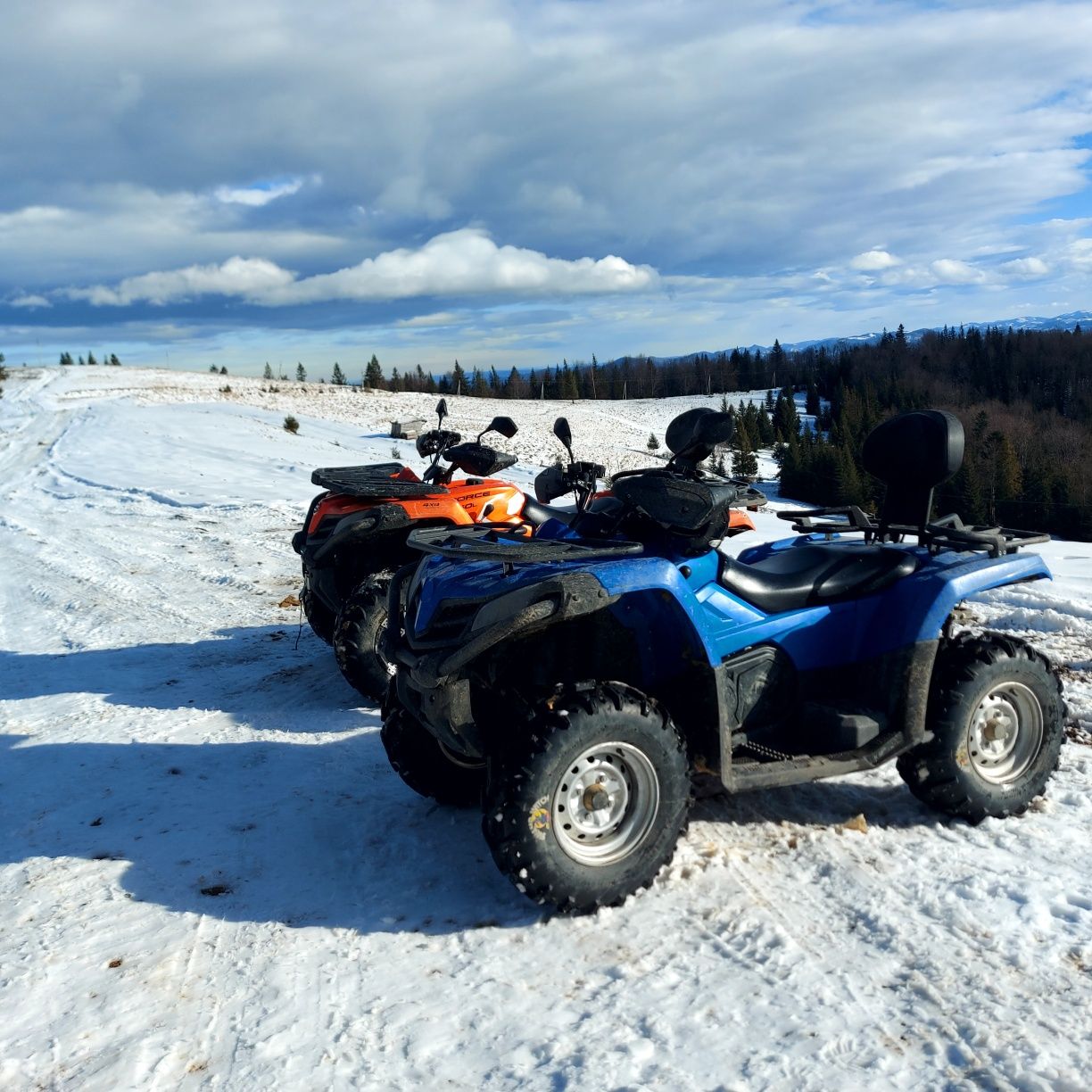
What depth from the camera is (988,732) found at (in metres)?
3.92

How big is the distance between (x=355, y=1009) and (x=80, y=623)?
6406mm

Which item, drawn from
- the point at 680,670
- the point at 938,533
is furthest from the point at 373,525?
the point at 938,533

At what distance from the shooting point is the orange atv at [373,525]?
18.1 ft

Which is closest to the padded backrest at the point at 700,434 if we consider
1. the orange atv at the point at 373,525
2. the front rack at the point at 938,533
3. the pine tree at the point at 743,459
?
the front rack at the point at 938,533

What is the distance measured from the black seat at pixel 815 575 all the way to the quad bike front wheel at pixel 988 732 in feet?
1.48

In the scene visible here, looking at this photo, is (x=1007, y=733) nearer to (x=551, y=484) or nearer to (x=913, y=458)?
(x=913, y=458)

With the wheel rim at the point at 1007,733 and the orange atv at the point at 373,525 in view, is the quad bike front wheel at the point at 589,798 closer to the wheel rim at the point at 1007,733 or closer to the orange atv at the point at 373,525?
the wheel rim at the point at 1007,733

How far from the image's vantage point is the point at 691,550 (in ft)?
11.5

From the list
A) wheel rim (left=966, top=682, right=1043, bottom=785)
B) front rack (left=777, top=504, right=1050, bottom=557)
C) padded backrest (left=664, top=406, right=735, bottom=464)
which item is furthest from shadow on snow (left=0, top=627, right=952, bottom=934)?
padded backrest (left=664, top=406, right=735, bottom=464)

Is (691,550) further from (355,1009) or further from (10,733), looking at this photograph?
(10,733)

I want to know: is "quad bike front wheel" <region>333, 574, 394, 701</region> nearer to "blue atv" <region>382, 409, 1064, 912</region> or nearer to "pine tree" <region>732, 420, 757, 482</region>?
"blue atv" <region>382, 409, 1064, 912</region>

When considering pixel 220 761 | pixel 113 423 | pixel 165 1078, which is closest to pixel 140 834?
pixel 220 761

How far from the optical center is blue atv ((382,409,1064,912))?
3.15 metres

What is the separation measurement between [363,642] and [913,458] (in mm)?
3270
